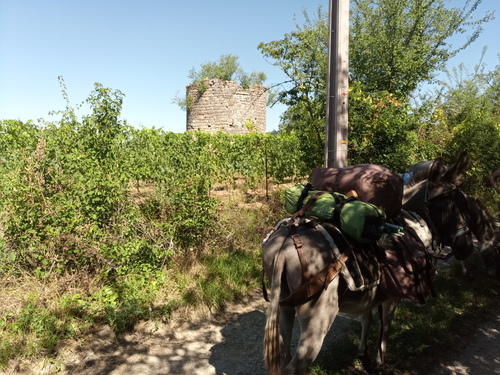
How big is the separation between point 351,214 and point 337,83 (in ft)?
8.60

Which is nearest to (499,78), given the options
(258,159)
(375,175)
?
(258,159)

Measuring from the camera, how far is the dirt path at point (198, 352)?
4.02 meters

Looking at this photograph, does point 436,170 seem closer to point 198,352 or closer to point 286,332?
point 286,332

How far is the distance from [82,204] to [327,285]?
3818 mm

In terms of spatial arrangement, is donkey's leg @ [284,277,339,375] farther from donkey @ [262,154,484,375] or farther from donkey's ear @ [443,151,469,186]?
donkey's ear @ [443,151,469,186]

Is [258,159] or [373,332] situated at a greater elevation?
[258,159]

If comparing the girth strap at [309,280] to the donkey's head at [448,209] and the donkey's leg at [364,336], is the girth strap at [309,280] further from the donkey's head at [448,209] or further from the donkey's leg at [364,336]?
the donkey's head at [448,209]

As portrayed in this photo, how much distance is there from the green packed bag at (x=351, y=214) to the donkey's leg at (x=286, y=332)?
0.86m

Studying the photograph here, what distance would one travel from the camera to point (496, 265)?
471 centimetres

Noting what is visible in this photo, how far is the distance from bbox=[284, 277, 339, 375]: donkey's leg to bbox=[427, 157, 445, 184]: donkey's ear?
2052 millimetres

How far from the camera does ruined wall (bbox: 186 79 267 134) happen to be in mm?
21812

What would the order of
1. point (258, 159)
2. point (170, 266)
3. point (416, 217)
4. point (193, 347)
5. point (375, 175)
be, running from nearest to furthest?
point (375, 175), point (416, 217), point (193, 347), point (170, 266), point (258, 159)

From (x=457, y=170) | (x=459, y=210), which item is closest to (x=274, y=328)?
(x=459, y=210)

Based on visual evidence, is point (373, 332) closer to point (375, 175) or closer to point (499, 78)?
point (375, 175)
